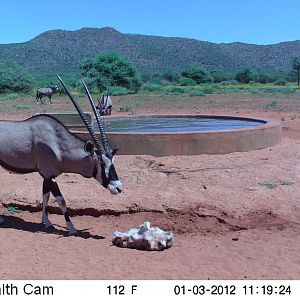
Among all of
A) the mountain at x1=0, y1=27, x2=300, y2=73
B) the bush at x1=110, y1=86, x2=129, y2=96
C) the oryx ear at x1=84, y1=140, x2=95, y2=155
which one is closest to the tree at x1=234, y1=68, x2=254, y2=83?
the mountain at x1=0, y1=27, x2=300, y2=73

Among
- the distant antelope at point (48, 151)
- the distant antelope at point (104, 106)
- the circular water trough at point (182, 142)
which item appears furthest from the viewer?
the distant antelope at point (104, 106)

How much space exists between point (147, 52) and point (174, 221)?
95193 mm

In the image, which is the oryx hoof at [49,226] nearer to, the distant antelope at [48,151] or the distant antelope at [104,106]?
the distant antelope at [48,151]

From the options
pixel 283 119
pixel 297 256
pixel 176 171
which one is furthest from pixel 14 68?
pixel 297 256

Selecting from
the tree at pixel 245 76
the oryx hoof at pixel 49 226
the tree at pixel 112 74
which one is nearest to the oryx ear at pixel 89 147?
the oryx hoof at pixel 49 226

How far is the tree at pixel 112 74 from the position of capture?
48062 mm

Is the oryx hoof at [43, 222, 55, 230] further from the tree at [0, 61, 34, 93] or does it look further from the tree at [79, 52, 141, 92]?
the tree at [0, 61, 34, 93]

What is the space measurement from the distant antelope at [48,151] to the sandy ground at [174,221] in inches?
24.6

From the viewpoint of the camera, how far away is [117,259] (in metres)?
5.19

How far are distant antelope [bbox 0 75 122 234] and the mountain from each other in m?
87.4

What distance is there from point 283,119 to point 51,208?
13473 mm

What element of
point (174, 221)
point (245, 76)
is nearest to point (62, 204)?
point (174, 221)

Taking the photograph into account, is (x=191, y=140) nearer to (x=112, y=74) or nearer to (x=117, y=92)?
(x=117, y=92)
